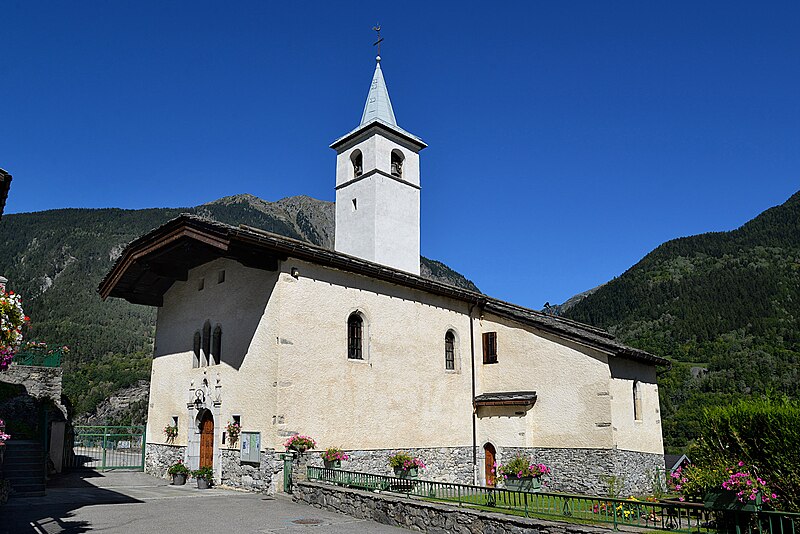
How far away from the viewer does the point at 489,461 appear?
20.4 m

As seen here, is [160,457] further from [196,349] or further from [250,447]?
[250,447]

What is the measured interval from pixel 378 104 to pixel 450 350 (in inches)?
478

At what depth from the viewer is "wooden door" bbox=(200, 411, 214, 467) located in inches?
696

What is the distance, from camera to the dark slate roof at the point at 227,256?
15234 mm

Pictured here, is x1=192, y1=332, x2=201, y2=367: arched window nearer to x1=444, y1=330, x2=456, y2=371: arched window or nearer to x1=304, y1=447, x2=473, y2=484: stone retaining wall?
x1=304, y1=447, x2=473, y2=484: stone retaining wall

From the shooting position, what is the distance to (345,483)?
13.5 metres

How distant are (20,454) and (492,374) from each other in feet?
46.4

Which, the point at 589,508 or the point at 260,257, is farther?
the point at 260,257

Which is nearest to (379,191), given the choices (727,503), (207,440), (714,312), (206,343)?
(206,343)

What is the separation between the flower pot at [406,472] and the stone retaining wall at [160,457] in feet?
21.8

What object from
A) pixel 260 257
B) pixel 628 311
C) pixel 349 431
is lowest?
pixel 349 431

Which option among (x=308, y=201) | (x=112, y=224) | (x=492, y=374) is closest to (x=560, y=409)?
(x=492, y=374)

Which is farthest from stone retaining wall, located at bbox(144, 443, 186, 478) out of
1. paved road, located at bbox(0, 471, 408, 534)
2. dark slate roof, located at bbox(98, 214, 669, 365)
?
dark slate roof, located at bbox(98, 214, 669, 365)

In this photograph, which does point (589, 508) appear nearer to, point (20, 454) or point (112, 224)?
point (20, 454)
